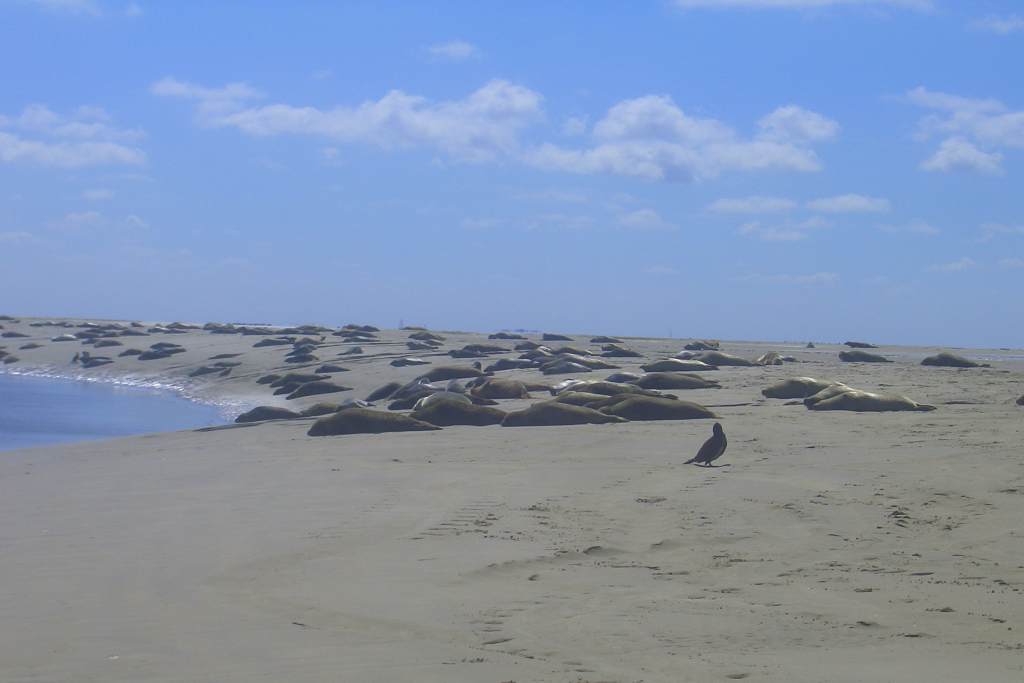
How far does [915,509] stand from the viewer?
6.21 meters

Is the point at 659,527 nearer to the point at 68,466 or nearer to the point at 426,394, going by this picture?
the point at 68,466

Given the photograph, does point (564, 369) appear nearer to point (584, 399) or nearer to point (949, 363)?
point (584, 399)

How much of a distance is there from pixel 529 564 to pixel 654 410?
760 cm

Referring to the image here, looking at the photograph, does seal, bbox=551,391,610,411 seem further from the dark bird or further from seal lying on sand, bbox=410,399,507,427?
the dark bird

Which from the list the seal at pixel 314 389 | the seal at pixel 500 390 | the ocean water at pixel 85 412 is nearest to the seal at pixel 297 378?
the seal at pixel 314 389

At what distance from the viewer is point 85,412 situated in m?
19.9

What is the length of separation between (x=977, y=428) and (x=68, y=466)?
9.59 m

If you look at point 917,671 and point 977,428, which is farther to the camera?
point 977,428

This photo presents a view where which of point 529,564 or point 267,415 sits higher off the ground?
point 529,564

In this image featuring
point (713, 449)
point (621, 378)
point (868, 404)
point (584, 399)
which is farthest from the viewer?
point (621, 378)

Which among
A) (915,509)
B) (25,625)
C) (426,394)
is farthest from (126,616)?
(426,394)

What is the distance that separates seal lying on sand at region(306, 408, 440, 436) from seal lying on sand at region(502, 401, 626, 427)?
1.14 m

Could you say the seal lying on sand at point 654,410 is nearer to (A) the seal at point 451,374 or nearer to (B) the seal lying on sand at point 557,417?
(B) the seal lying on sand at point 557,417

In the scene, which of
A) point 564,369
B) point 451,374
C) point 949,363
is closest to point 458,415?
point 564,369
